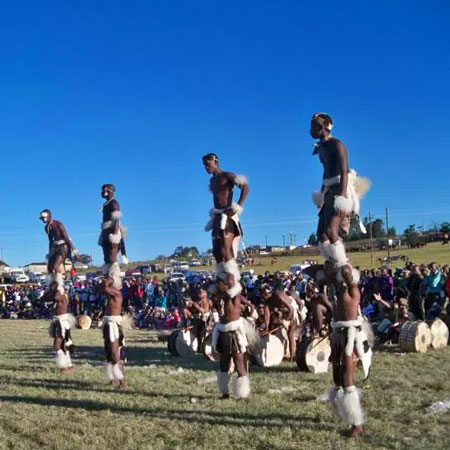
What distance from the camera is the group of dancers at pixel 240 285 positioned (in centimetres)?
613

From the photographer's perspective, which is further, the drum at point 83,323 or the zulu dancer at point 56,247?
the drum at point 83,323

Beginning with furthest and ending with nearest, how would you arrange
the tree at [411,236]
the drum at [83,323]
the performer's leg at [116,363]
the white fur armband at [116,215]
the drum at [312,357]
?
the tree at [411,236] → the drum at [83,323] → the drum at [312,357] → the white fur armband at [116,215] → the performer's leg at [116,363]

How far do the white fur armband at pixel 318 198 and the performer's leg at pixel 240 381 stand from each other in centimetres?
243

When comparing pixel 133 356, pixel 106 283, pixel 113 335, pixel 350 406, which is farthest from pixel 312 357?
pixel 133 356

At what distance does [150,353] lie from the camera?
47.1 feet

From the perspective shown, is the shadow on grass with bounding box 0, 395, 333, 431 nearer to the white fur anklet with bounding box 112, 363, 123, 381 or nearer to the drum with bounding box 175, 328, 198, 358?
the white fur anklet with bounding box 112, 363, 123, 381

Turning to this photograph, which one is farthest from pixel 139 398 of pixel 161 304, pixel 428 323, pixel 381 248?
pixel 381 248

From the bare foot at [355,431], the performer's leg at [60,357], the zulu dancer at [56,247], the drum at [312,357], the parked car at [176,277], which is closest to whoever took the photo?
the bare foot at [355,431]

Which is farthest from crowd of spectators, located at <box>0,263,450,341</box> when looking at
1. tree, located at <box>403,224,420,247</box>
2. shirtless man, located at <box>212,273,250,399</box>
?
tree, located at <box>403,224,420,247</box>

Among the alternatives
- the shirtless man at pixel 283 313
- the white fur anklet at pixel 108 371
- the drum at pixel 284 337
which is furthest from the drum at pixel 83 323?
the white fur anklet at pixel 108 371

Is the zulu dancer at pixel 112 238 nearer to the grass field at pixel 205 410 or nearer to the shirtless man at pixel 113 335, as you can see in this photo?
the shirtless man at pixel 113 335

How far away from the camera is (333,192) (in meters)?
6.29

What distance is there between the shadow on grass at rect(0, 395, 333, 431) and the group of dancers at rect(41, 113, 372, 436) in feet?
1.94

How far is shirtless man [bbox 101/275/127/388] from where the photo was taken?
8.92m
